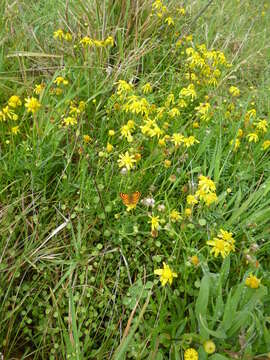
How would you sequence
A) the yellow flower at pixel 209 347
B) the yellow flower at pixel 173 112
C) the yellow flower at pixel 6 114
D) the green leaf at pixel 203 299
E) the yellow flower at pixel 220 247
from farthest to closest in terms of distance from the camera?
the yellow flower at pixel 173 112 → the yellow flower at pixel 6 114 → the yellow flower at pixel 220 247 → the green leaf at pixel 203 299 → the yellow flower at pixel 209 347

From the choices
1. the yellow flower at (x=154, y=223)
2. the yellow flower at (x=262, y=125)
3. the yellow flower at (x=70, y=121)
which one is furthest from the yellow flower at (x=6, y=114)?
the yellow flower at (x=262, y=125)

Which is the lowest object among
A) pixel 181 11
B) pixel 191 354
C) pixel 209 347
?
pixel 191 354

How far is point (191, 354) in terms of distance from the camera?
3.54 feet

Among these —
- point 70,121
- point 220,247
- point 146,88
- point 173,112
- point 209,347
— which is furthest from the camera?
point 146,88

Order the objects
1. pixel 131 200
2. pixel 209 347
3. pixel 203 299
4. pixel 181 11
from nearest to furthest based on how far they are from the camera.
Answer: pixel 209 347
pixel 203 299
pixel 131 200
pixel 181 11

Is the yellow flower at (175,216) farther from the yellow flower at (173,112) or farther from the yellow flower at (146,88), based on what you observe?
the yellow flower at (146,88)

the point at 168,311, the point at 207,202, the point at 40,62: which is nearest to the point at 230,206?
the point at 207,202

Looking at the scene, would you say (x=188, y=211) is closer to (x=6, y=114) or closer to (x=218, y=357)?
(x=218, y=357)

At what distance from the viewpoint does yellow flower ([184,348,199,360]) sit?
1.08m

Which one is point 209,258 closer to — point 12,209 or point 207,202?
point 207,202

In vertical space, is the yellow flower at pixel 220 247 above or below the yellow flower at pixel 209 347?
above

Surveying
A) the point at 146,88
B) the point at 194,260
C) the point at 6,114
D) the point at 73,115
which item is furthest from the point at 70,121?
the point at 194,260

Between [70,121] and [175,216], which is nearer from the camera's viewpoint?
[175,216]

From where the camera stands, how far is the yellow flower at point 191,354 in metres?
1.08
